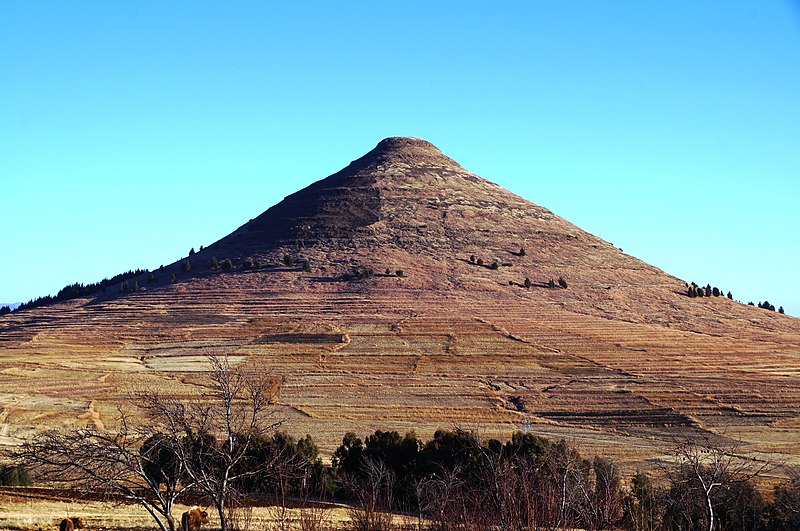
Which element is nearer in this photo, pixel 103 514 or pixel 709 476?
pixel 103 514

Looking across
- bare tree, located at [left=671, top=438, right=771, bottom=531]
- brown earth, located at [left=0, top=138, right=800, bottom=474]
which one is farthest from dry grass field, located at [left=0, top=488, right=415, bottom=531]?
brown earth, located at [left=0, top=138, right=800, bottom=474]

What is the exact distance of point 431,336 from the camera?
7931 cm

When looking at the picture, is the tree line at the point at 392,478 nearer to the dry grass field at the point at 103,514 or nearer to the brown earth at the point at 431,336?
the dry grass field at the point at 103,514

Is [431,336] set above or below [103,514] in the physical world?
above

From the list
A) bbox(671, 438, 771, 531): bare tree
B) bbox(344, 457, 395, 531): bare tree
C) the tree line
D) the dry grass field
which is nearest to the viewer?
the tree line

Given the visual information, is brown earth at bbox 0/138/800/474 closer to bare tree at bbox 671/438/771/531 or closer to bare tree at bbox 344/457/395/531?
bare tree at bbox 344/457/395/531

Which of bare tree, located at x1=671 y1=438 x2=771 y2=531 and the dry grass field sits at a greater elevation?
bare tree, located at x1=671 y1=438 x2=771 y2=531

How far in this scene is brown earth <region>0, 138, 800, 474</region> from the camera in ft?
188

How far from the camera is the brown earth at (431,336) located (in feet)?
188

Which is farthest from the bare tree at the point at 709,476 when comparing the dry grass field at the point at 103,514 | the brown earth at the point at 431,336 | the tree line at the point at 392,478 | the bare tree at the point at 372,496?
the brown earth at the point at 431,336

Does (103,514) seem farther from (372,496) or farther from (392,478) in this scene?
(392,478)

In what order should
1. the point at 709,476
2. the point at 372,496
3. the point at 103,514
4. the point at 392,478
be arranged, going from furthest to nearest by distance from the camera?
the point at 392,478
the point at 709,476
the point at 103,514
the point at 372,496

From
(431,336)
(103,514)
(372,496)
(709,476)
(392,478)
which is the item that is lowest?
(392,478)

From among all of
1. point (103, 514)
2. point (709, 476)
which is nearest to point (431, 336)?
point (709, 476)
